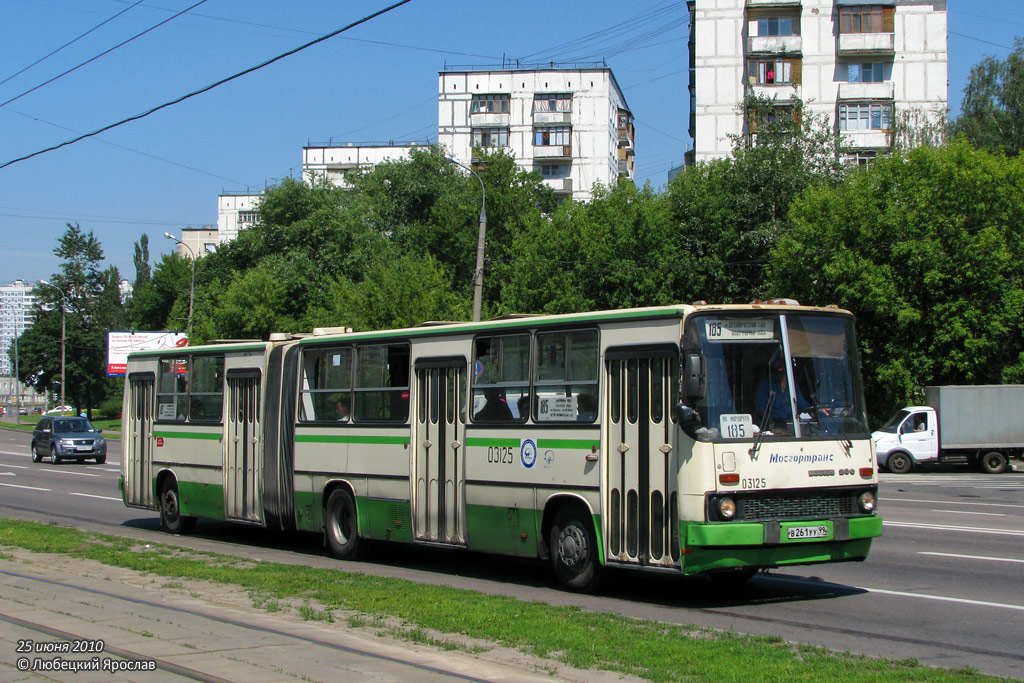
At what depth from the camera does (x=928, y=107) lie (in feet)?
190

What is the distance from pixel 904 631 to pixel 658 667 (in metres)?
2.87

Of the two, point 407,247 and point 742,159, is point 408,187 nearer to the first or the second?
point 407,247

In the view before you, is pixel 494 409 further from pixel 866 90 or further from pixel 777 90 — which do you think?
pixel 866 90

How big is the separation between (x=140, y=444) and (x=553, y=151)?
5831 cm

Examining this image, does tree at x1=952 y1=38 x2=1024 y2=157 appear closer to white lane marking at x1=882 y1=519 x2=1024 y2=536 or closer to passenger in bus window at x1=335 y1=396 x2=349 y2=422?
white lane marking at x1=882 y1=519 x2=1024 y2=536

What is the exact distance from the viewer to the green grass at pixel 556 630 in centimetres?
726

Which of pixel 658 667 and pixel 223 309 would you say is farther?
pixel 223 309

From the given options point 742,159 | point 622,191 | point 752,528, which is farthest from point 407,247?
point 752,528

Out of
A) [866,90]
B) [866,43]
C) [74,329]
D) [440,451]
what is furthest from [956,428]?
[74,329]

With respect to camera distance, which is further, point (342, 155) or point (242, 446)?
point (342, 155)

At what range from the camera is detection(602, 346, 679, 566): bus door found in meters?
10.5

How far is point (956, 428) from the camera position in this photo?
33812 mm

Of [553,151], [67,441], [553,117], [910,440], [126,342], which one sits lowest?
[67,441]

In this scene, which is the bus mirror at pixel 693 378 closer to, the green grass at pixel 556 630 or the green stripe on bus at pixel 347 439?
the green grass at pixel 556 630
